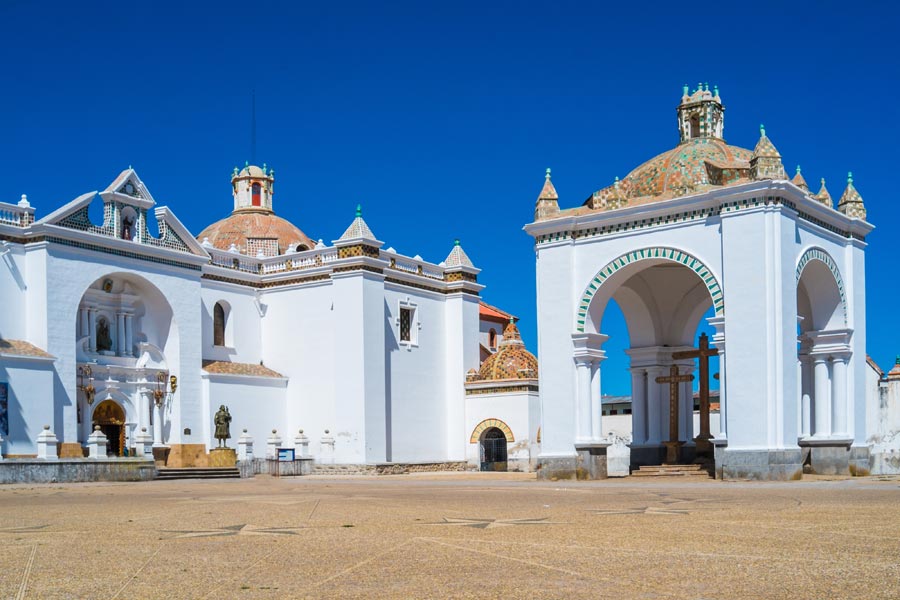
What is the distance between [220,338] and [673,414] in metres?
14.9

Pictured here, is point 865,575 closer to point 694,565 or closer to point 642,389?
point 694,565

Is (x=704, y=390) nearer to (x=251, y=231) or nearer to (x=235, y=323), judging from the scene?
(x=235, y=323)

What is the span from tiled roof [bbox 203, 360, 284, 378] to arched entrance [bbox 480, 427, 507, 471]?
665cm

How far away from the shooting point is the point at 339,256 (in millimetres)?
31062

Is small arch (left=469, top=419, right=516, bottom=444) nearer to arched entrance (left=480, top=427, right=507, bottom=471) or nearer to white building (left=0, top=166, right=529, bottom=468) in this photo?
arched entrance (left=480, top=427, right=507, bottom=471)

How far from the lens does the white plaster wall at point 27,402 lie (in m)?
24.4

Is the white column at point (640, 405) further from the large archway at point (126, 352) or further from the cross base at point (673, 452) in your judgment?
the large archway at point (126, 352)

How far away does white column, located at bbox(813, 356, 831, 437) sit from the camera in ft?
68.1

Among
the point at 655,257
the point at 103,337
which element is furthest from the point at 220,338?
the point at 655,257

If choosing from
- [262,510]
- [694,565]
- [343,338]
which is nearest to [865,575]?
[694,565]

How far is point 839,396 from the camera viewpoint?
20.8 metres

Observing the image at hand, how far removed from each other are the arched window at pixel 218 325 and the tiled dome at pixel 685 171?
14982 millimetres

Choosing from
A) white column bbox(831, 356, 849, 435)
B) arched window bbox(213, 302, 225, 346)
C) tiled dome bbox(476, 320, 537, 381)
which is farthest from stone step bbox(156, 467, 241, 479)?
white column bbox(831, 356, 849, 435)

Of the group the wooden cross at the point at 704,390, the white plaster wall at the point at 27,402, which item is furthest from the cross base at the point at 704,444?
the white plaster wall at the point at 27,402
